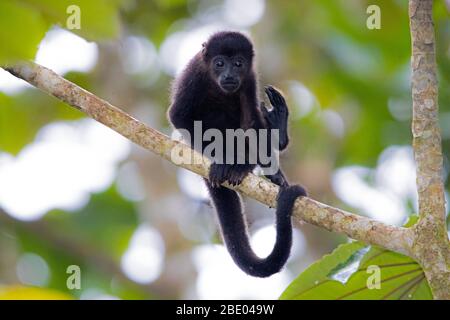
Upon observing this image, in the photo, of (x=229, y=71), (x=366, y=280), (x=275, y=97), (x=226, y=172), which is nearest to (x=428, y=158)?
(x=366, y=280)

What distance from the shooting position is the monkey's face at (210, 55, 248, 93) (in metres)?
5.86

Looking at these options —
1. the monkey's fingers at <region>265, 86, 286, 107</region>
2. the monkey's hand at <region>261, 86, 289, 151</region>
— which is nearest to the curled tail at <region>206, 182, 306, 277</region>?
the monkey's hand at <region>261, 86, 289, 151</region>

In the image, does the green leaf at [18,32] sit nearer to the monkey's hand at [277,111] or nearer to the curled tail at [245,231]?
the curled tail at [245,231]

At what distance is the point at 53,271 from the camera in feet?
30.2

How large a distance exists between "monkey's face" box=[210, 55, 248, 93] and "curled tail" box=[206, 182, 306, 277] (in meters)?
0.81

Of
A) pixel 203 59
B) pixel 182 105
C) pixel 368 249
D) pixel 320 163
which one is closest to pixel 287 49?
pixel 320 163

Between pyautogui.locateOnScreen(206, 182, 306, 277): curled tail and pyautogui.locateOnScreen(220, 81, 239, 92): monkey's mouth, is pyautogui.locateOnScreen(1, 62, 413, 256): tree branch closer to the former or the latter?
pyautogui.locateOnScreen(206, 182, 306, 277): curled tail

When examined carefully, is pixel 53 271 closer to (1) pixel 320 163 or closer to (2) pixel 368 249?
(1) pixel 320 163

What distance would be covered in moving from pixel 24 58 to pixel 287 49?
698 cm

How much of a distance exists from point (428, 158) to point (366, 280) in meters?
0.88

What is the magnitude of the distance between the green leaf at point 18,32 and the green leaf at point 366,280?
6.66 ft

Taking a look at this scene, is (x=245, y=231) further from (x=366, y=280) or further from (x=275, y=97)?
(x=366, y=280)

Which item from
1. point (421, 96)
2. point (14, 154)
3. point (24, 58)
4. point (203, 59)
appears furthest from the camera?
point (14, 154)

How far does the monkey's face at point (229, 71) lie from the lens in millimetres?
5855
